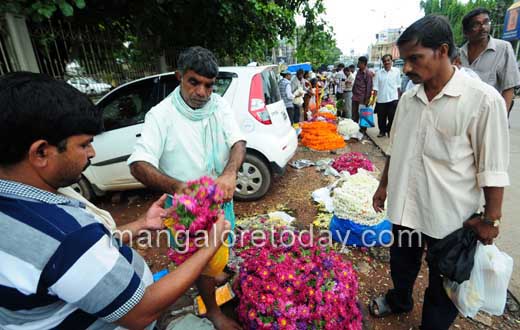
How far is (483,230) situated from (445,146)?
518mm

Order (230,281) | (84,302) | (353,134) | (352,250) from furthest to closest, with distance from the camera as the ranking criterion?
1. (353,134)
2. (352,250)
3. (230,281)
4. (84,302)

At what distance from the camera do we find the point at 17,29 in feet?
12.3

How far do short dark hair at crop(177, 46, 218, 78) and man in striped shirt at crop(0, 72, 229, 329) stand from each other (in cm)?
86

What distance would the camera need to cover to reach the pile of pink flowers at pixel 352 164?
15.4ft

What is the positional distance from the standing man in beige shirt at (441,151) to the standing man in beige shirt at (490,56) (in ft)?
6.39

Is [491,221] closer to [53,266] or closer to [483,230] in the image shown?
[483,230]

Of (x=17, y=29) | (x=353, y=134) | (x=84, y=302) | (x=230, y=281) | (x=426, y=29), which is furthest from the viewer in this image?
(x=353, y=134)

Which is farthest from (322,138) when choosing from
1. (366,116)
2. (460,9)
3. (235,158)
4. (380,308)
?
(460,9)

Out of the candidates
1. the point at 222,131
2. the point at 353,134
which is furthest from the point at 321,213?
the point at 353,134

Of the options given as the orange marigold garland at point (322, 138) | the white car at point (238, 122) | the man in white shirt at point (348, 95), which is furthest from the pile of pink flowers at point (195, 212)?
the man in white shirt at point (348, 95)

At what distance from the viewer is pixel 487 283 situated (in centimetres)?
158

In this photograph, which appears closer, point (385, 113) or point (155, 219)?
point (155, 219)

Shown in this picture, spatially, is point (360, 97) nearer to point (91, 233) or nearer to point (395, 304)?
point (395, 304)

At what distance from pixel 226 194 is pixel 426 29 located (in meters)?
1.43
